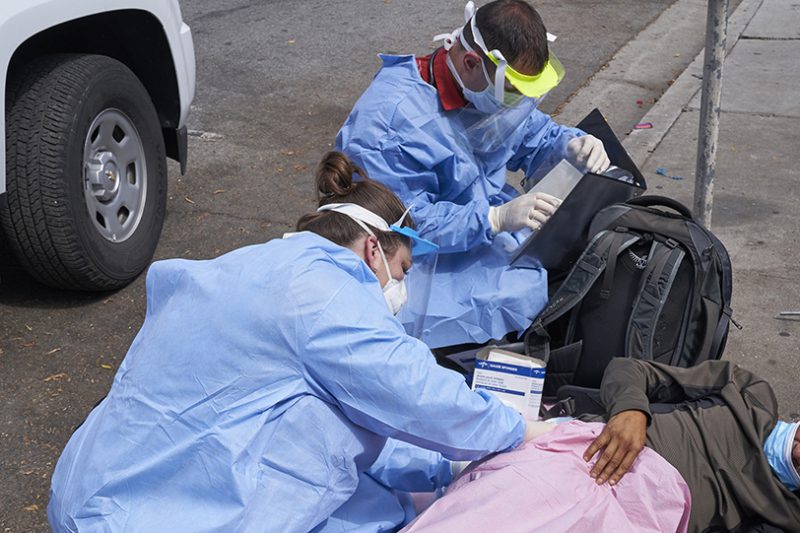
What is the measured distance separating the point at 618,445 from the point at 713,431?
44 centimetres

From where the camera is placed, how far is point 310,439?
6.94 feet

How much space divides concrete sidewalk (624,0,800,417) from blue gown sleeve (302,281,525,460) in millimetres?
1880

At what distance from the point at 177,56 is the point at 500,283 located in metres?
2.21

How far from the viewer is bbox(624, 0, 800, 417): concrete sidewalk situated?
4109 millimetres

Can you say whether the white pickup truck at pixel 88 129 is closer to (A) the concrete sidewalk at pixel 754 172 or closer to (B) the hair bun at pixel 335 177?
(B) the hair bun at pixel 335 177

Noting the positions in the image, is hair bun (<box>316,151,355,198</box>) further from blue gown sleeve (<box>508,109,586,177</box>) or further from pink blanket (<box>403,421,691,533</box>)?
blue gown sleeve (<box>508,109,586,177</box>)

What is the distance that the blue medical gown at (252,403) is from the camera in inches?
81.0

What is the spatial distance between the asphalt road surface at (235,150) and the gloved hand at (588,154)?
1813mm

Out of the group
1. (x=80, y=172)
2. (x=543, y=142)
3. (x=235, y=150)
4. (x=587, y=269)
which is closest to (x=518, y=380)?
(x=587, y=269)

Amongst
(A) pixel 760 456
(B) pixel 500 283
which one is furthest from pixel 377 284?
(A) pixel 760 456

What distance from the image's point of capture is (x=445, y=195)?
3.55 meters

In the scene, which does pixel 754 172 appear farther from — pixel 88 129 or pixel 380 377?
pixel 380 377

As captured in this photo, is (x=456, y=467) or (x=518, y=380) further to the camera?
(x=518, y=380)

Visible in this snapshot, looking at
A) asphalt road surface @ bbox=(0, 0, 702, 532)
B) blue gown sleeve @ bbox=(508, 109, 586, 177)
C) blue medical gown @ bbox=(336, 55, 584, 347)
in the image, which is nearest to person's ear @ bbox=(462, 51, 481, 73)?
blue medical gown @ bbox=(336, 55, 584, 347)
